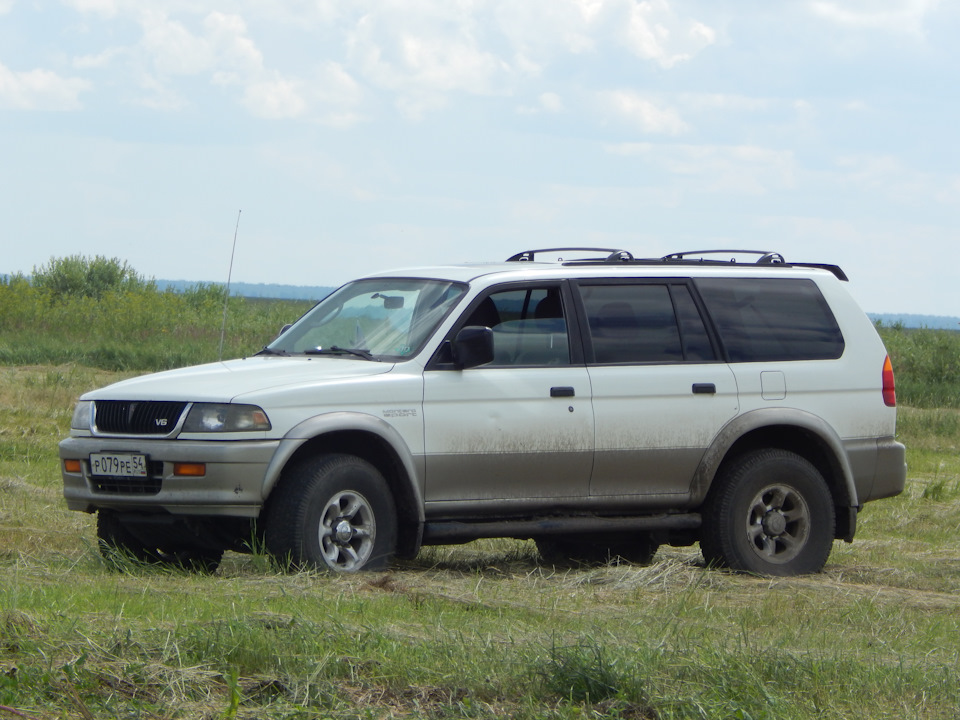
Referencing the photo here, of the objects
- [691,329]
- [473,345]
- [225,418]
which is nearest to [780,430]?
[691,329]

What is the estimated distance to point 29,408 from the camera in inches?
714

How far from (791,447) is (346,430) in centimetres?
312

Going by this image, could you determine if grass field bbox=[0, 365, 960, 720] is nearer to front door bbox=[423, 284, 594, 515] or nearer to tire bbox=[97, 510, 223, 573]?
tire bbox=[97, 510, 223, 573]

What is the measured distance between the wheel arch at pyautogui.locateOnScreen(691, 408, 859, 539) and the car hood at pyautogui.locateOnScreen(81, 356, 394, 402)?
2.13 m

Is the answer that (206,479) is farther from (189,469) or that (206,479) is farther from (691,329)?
(691,329)

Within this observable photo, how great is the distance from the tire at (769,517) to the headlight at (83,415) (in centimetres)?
370

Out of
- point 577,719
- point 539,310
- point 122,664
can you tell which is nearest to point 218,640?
point 122,664

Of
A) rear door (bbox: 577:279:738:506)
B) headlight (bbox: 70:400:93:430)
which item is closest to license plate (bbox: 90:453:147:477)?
headlight (bbox: 70:400:93:430)

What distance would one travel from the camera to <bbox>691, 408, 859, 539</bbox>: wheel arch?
8.43m

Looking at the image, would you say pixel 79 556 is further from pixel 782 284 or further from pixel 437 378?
pixel 782 284

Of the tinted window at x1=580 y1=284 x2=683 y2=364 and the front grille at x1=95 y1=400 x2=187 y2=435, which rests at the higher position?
the tinted window at x1=580 y1=284 x2=683 y2=364

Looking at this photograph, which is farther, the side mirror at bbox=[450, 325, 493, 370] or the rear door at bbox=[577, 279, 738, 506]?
the rear door at bbox=[577, 279, 738, 506]

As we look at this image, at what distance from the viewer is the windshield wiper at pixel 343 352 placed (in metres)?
7.85

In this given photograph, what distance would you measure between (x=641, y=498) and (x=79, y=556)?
3258 millimetres
